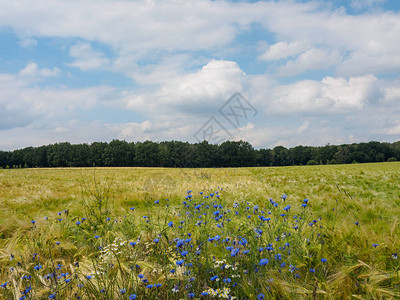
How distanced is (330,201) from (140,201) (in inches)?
206

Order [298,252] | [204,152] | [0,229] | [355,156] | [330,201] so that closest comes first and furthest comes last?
[298,252]
[0,229]
[330,201]
[204,152]
[355,156]

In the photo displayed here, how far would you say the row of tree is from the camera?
85750 mm

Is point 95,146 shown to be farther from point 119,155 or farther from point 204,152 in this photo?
point 204,152

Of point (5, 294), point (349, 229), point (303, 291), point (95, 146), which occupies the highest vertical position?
point (95, 146)

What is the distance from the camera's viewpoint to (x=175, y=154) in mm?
88375

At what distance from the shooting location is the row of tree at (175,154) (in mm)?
85750

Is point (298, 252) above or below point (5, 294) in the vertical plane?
above

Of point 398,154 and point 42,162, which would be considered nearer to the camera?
point 398,154

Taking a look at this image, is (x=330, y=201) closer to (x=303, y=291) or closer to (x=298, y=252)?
(x=298, y=252)

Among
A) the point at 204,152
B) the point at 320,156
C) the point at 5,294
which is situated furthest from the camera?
the point at 320,156

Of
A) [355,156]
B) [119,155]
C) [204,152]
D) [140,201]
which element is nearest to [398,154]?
[355,156]

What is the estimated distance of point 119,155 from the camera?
91.6m

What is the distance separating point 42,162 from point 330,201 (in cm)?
11643

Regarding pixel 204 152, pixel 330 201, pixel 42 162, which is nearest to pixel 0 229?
pixel 330 201
